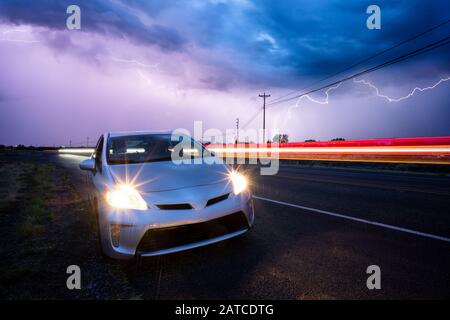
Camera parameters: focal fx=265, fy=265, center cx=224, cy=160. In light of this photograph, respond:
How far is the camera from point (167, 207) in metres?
2.77

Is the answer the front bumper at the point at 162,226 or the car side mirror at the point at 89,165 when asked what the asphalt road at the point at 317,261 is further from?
the car side mirror at the point at 89,165

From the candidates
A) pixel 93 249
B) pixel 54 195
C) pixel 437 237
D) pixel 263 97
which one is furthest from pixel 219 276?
pixel 263 97

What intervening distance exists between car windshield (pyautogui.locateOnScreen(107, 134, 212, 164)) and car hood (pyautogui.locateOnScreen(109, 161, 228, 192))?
0.50 metres

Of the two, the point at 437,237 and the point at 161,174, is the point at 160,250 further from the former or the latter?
the point at 437,237

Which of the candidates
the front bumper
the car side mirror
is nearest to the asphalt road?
the front bumper

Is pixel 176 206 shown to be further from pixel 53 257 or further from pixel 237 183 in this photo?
pixel 53 257

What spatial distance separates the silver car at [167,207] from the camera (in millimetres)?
2701

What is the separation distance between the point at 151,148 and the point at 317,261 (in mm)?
3100

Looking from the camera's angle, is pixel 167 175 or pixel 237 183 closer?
pixel 167 175

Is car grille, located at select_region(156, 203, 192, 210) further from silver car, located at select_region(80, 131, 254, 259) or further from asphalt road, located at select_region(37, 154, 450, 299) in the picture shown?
asphalt road, located at select_region(37, 154, 450, 299)

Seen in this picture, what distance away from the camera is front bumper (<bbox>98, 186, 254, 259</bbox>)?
2.69 meters

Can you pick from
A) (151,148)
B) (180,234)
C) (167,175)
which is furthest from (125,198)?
(151,148)

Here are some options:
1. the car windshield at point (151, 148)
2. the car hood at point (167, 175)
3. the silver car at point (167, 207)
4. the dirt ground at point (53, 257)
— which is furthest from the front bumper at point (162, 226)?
the car windshield at point (151, 148)

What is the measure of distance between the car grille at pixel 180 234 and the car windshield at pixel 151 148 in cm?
162
